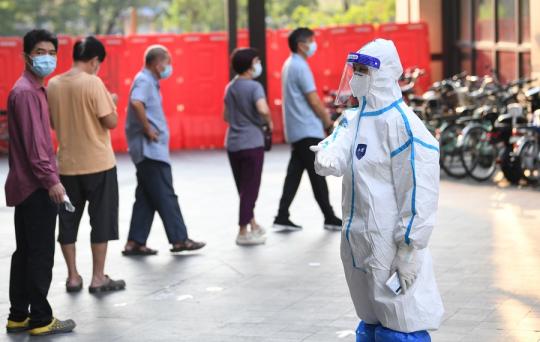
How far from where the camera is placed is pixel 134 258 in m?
10.1

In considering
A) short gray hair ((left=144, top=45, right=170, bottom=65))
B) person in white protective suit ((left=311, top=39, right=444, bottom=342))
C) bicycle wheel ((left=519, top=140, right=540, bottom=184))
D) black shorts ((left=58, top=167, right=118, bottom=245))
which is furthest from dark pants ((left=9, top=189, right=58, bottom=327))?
bicycle wheel ((left=519, top=140, right=540, bottom=184))

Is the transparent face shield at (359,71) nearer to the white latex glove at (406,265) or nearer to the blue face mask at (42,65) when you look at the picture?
the white latex glove at (406,265)

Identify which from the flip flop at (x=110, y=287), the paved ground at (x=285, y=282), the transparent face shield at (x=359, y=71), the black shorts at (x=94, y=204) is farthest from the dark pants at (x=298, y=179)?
the transparent face shield at (x=359, y=71)

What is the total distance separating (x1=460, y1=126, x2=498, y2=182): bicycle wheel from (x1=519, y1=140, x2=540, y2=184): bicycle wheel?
2.22ft

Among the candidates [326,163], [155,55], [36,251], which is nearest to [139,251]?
[155,55]

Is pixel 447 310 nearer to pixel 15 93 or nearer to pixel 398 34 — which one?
pixel 15 93

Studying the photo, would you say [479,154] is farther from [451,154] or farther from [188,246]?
[188,246]

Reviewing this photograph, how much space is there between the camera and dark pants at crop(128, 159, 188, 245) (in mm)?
10109

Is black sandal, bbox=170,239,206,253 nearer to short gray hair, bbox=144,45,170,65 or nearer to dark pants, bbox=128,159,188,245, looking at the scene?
dark pants, bbox=128,159,188,245

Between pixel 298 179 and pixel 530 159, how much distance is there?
335cm

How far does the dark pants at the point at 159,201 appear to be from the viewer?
10.1 m

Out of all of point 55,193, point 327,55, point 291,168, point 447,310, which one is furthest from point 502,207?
point 327,55

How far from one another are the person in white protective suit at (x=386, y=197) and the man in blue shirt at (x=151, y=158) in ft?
15.4

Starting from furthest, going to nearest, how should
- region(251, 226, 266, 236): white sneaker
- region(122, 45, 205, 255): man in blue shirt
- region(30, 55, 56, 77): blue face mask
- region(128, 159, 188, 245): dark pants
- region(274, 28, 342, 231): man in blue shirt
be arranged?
region(274, 28, 342, 231): man in blue shirt
region(251, 226, 266, 236): white sneaker
region(128, 159, 188, 245): dark pants
region(122, 45, 205, 255): man in blue shirt
region(30, 55, 56, 77): blue face mask
